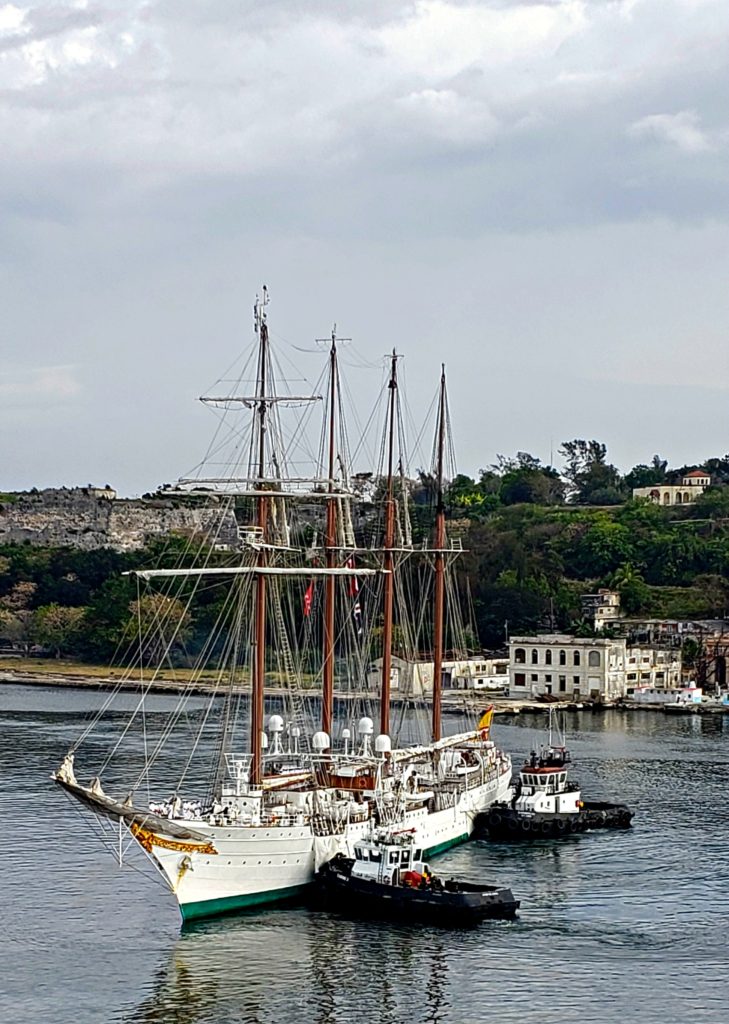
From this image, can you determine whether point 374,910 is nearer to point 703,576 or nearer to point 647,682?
point 647,682

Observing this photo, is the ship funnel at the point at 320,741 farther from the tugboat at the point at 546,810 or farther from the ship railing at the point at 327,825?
the tugboat at the point at 546,810

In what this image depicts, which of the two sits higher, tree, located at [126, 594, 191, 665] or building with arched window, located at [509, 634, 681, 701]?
tree, located at [126, 594, 191, 665]

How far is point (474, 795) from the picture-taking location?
72438mm

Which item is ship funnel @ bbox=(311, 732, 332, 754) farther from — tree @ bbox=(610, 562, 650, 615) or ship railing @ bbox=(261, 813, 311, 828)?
tree @ bbox=(610, 562, 650, 615)

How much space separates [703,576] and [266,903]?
126 meters

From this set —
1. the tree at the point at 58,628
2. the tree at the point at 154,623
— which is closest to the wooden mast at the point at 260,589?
the tree at the point at 154,623

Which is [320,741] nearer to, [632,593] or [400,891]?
[400,891]

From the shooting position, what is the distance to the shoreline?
5138 inches

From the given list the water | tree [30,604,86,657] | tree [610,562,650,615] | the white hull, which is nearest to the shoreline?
tree [30,604,86,657]

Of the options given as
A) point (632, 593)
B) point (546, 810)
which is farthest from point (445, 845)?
point (632, 593)

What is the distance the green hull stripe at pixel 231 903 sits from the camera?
54969mm

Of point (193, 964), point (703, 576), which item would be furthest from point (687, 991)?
point (703, 576)

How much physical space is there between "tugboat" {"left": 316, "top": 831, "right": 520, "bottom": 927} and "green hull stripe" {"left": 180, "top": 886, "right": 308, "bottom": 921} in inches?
41.9

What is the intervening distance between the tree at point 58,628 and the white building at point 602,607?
50.6 metres
